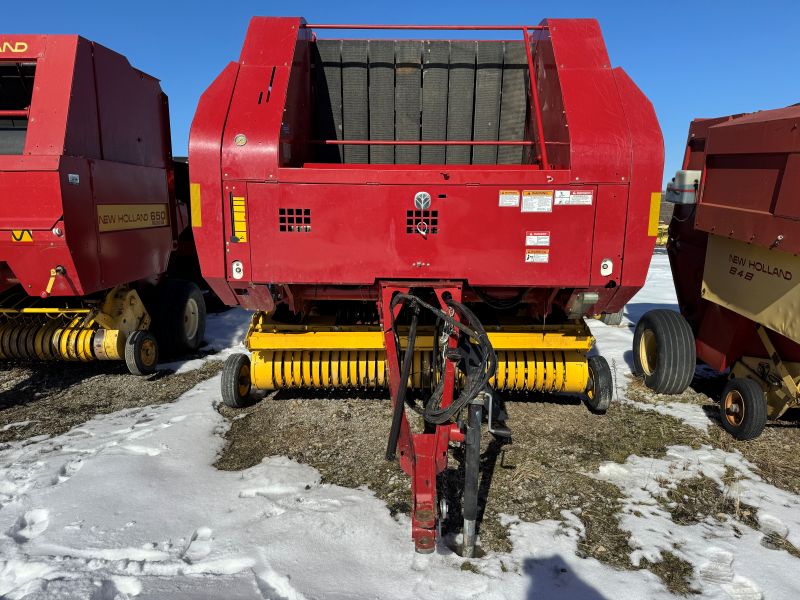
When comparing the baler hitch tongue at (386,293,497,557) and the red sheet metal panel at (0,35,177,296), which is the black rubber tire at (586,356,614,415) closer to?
the baler hitch tongue at (386,293,497,557)

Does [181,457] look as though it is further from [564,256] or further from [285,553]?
[564,256]

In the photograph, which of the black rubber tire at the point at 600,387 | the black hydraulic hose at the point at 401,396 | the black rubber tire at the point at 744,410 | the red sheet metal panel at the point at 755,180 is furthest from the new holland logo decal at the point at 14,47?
the black rubber tire at the point at 744,410

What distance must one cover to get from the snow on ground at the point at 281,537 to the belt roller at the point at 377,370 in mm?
749

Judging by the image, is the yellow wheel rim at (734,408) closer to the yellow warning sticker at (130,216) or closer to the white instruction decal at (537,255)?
the white instruction decal at (537,255)

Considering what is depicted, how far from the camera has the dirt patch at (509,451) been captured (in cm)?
280

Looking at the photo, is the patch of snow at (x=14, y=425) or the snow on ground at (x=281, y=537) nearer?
the snow on ground at (x=281, y=537)

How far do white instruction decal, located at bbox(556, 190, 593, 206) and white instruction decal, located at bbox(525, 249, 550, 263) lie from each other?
292 millimetres

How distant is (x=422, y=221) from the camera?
3.15 meters

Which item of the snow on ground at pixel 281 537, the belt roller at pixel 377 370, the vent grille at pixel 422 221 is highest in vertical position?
the vent grille at pixel 422 221

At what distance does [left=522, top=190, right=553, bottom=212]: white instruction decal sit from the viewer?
310 centimetres

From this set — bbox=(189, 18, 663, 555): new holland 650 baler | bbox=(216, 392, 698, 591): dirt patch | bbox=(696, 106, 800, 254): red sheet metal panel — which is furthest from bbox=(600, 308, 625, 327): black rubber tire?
bbox=(189, 18, 663, 555): new holland 650 baler

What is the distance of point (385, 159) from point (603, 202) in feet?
6.21

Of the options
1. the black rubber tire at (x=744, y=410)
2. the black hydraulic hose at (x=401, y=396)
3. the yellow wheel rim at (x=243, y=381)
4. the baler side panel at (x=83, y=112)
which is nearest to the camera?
the black hydraulic hose at (x=401, y=396)

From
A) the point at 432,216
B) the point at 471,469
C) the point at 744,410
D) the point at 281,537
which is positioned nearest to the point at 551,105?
the point at 432,216
